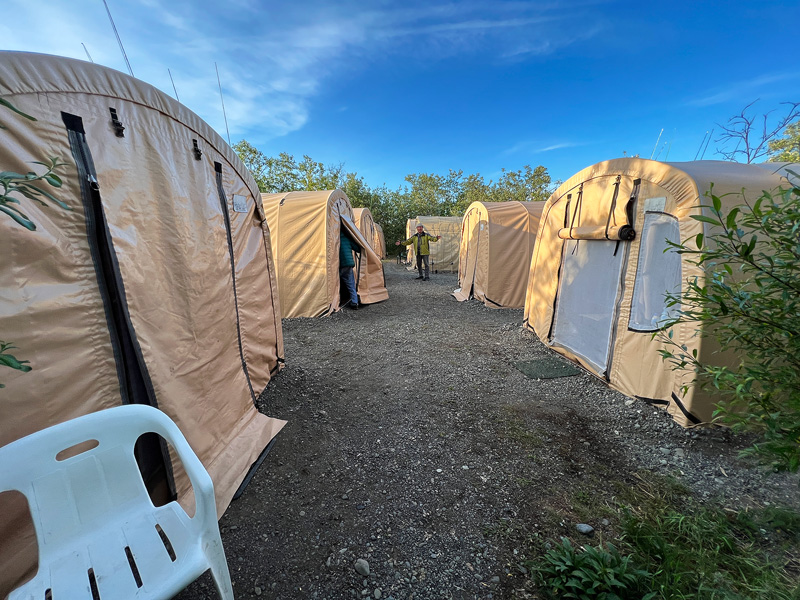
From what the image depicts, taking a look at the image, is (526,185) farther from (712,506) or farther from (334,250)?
(712,506)

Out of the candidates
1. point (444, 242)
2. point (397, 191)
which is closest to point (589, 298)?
point (444, 242)

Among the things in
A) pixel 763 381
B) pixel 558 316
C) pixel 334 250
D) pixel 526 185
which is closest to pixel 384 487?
pixel 763 381

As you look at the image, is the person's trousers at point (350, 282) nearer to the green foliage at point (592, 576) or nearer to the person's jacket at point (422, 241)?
the person's jacket at point (422, 241)

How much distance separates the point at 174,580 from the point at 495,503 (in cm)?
186

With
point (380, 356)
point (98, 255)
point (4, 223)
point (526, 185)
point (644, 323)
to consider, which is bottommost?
point (380, 356)

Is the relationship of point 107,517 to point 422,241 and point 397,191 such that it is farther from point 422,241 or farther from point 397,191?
point 397,191

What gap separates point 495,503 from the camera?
2264mm

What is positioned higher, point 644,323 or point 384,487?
point 644,323

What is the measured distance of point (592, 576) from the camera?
1.63m

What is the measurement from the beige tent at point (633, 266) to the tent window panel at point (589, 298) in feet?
0.04

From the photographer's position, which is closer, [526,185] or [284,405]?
[284,405]

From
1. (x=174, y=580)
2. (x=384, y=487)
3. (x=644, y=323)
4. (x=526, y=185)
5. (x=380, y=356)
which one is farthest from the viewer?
(x=526, y=185)

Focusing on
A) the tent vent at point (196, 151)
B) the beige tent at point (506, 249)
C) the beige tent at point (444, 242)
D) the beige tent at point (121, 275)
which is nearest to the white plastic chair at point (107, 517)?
the beige tent at point (121, 275)

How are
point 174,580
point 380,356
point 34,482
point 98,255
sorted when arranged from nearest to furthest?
point 174,580, point 34,482, point 98,255, point 380,356
